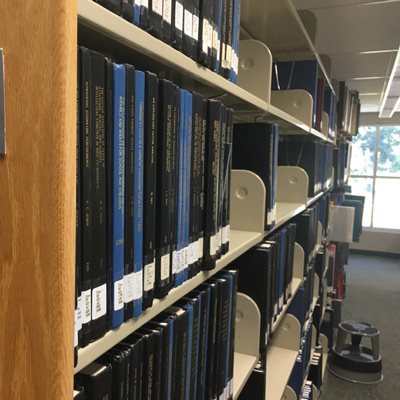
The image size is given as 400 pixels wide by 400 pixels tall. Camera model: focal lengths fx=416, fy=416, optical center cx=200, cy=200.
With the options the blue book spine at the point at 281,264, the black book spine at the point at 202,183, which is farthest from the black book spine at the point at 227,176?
the blue book spine at the point at 281,264

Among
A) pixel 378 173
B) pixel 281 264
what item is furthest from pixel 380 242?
pixel 281 264

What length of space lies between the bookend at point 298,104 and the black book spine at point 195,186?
4.32ft

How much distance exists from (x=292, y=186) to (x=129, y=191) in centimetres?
157

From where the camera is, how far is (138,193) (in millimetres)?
604

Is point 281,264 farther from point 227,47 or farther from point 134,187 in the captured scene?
point 134,187

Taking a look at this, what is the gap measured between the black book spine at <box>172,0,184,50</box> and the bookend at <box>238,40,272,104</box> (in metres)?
0.65

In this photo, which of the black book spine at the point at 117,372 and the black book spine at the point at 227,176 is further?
the black book spine at the point at 227,176

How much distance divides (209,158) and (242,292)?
66cm

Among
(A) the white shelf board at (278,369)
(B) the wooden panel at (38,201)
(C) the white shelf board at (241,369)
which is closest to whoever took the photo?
(B) the wooden panel at (38,201)

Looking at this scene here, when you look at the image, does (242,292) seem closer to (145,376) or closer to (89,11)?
(145,376)

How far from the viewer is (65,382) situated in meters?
0.44

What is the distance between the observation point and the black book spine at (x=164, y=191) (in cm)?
64

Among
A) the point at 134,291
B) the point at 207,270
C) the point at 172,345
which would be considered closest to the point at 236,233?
the point at 207,270

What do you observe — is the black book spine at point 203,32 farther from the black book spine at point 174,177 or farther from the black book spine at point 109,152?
the black book spine at point 109,152
